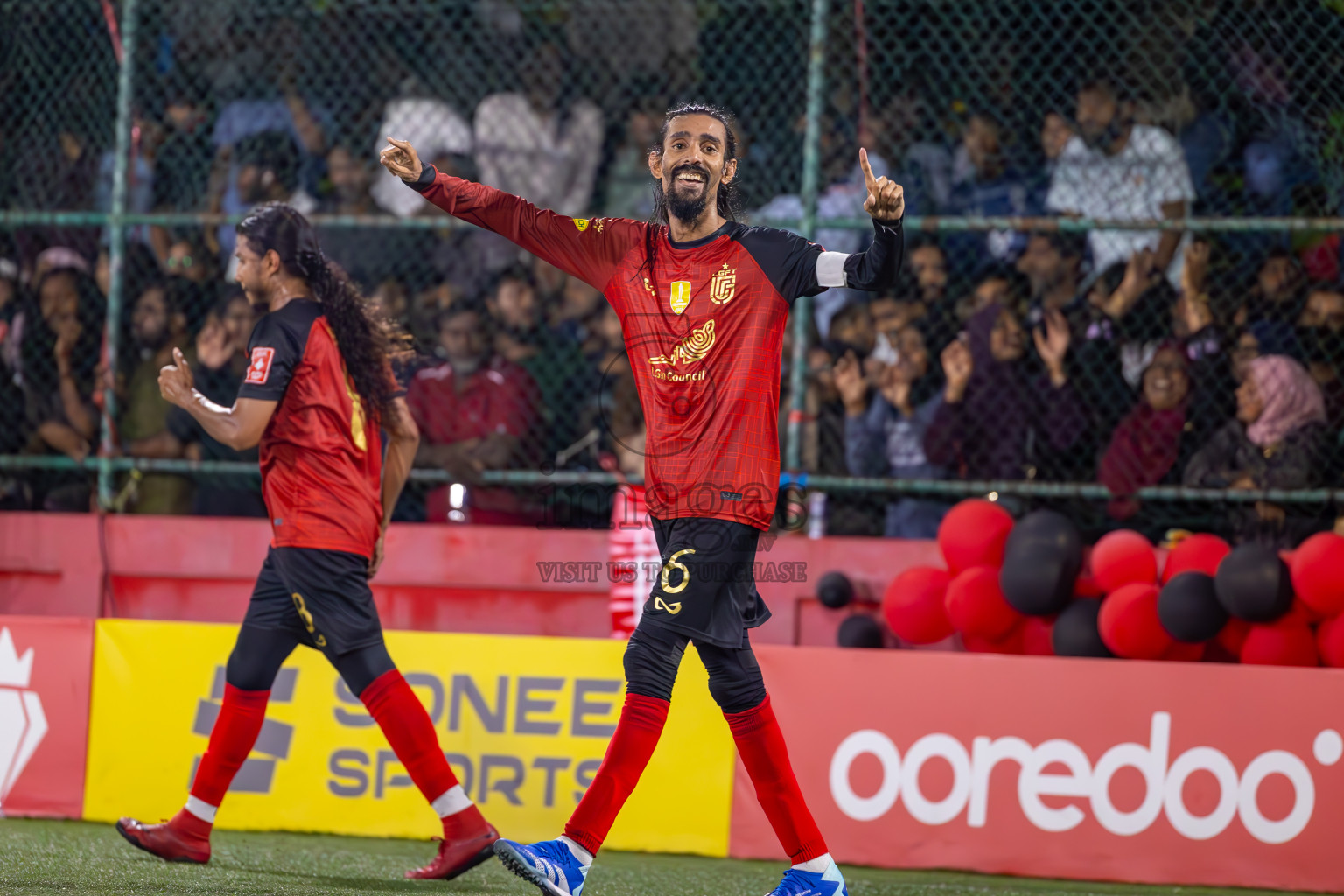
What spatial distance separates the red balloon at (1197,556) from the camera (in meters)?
5.67

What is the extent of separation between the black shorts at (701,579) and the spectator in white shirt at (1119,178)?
375cm

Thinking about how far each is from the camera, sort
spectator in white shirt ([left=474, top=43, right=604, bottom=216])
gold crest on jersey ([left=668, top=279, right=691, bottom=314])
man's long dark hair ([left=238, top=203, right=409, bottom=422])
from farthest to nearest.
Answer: spectator in white shirt ([left=474, top=43, right=604, bottom=216]) → man's long dark hair ([left=238, top=203, right=409, bottom=422]) → gold crest on jersey ([left=668, top=279, right=691, bottom=314])

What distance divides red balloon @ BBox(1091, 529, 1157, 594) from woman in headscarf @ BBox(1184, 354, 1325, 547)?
60 cm

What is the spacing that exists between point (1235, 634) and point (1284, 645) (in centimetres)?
20

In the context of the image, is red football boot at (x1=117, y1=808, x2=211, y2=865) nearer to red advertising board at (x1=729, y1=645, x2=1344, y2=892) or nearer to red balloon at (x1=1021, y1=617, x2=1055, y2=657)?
red advertising board at (x1=729, y1=645, x2=1344, y2=892)

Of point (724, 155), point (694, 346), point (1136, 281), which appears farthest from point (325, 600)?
point (1136, 281)

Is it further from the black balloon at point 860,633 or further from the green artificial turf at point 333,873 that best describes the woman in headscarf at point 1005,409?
the green artificial turf at point 333,873

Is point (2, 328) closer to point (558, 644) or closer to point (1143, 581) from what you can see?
point (558, 644)

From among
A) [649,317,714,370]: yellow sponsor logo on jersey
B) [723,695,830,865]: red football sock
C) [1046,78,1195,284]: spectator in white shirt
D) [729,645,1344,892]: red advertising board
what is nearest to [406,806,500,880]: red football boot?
[723,695,830,865]: red football sock

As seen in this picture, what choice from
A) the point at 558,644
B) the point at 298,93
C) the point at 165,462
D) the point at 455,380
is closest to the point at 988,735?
the point at 558,644

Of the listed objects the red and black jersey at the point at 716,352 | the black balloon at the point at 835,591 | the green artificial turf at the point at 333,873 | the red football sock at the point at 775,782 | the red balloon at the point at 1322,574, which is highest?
the red and black jersey at the point at 716,352

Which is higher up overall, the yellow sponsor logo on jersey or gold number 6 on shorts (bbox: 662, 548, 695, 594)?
the yellow sponsor logo on jersey

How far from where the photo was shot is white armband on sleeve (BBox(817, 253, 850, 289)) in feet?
12.0

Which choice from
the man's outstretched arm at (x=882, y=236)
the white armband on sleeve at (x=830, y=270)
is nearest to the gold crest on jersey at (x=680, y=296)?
the white armband on sleeve at (x=830, y=270)
